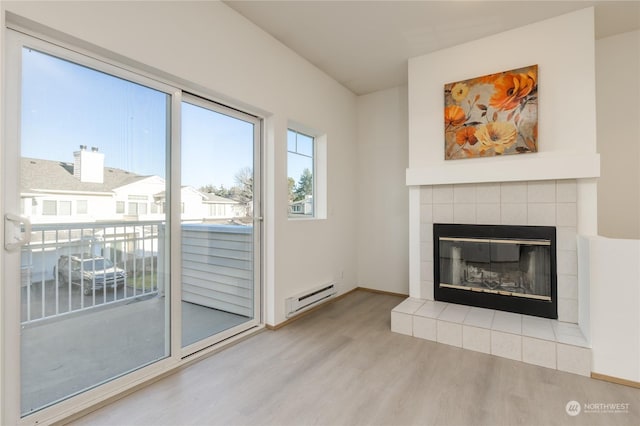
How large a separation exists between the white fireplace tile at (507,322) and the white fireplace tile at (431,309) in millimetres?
448

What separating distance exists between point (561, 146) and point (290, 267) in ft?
8.77

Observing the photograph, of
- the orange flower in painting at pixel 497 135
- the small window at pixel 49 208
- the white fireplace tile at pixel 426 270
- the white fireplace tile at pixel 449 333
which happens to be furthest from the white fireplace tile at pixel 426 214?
the small window at pixel 49 208

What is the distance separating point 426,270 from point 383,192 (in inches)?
52.6

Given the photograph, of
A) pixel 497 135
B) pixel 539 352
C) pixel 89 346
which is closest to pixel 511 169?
pixel 497 135

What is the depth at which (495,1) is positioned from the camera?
242 centimetres

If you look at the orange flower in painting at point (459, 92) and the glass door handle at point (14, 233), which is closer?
the glass door handle at point (14, 233)

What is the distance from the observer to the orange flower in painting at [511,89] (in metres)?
2.68

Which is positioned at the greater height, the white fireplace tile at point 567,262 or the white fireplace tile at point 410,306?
the white fireplace tile at point 567,262

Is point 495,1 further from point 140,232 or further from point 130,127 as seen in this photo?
point 140,232

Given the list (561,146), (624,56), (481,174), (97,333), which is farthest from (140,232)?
(624,56)

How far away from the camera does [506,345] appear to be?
235cm

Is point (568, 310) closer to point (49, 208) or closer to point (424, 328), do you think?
point (424, 328)

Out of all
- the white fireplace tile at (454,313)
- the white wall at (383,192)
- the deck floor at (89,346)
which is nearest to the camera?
the deck floor at (89,346)

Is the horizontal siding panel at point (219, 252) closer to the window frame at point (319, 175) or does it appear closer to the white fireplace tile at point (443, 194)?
the window frame at point (319, 175)
